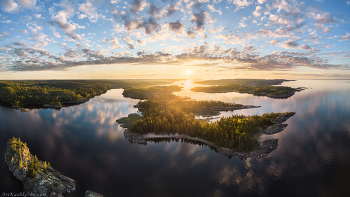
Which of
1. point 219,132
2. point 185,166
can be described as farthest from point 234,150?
point 185,166

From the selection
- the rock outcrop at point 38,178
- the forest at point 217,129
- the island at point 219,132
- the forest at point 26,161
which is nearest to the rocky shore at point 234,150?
the island at point 219,132

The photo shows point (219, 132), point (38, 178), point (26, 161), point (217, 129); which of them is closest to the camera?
point (38, 178)

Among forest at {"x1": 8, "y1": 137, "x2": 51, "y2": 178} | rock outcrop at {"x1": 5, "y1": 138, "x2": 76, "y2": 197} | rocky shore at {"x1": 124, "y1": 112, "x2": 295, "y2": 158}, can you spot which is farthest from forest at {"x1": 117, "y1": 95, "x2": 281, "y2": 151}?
forest at {"x1": 8, "y1": 137, "x2": 51, "y2": 178}

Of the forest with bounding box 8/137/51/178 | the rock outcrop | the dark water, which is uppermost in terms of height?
the forest with bounding box 8/137/51/178

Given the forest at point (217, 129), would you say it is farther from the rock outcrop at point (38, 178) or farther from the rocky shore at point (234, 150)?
the rock outcrop at point (38, 178)

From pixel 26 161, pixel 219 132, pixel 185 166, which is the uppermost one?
pixel 219 132

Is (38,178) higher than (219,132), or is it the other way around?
(219,132)

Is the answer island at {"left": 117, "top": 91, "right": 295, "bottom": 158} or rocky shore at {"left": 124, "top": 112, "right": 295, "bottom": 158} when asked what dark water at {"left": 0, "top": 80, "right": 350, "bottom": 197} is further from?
island at {"left": 117, "top": 91, "right": 295, "bottom": 158}

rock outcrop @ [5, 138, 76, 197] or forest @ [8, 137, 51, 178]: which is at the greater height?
forest @ [8, 137, 51, 178]

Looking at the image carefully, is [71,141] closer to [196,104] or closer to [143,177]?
[143,177]

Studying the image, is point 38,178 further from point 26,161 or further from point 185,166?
point 185,166
